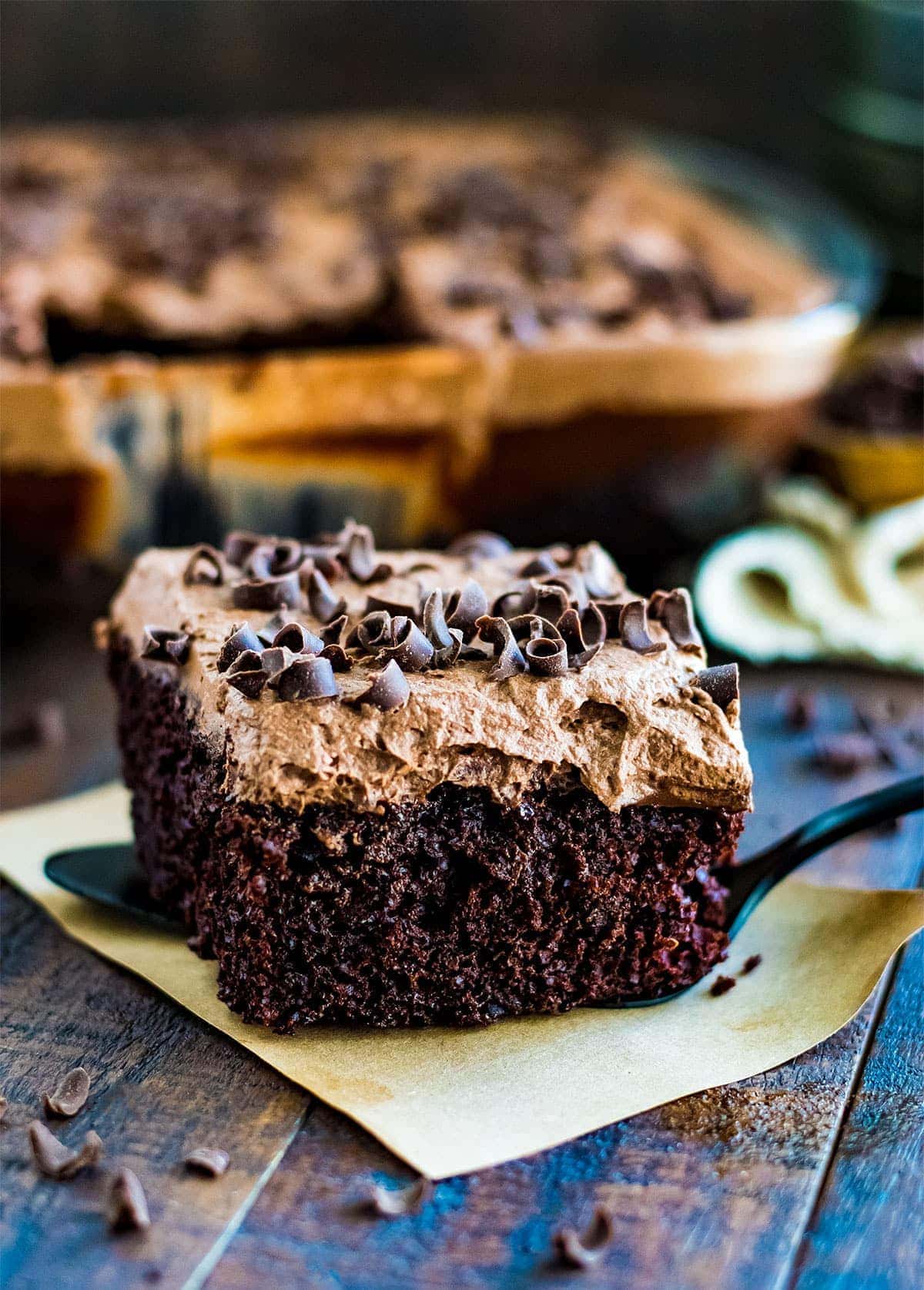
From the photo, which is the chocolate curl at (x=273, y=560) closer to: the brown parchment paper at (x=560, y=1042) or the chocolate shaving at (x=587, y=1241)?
the brown parchment paper at (x=560, y=1042)

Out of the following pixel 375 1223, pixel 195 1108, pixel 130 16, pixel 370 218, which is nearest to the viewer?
pixel 375 1223

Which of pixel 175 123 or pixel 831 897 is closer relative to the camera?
pixel 831 897

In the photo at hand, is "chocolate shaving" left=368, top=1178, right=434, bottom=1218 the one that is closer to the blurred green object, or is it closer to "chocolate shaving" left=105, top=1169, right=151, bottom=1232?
"chocolate shaving" left=105, top=1169, right=151, bottom=1232

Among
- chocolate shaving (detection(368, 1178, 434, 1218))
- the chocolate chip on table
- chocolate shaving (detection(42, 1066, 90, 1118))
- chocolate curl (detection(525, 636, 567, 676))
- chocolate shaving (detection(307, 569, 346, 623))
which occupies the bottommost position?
the chocolate chip on table

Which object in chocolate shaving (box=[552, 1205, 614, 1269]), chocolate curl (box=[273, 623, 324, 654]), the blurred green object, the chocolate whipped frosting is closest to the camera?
chocolate shaving (box=[552, 1205, 614, 1269])

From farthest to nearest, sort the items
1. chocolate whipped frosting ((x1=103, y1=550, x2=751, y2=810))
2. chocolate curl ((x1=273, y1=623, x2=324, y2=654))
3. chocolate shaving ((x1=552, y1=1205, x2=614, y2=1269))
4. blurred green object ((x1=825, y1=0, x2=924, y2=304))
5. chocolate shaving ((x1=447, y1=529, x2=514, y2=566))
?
blurred green object ((x1=825, y1=0, x2=924, y2=304)) → chocolate shaving ((x1=447, y1=529, x2=514, y2=566)) → chocolate curl ((x1=273, y1=623, x2=324, y2=654)) → chocolate whipped frosting ((x1=103, y1=550, x2=751, y2=810)) → chocolate shaving ((x1=552, y1=1205, x2=614, y2=1269))

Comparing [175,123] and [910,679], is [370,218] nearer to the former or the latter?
[175,123]

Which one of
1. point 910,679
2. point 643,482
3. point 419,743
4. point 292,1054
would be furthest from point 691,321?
point 292,1054

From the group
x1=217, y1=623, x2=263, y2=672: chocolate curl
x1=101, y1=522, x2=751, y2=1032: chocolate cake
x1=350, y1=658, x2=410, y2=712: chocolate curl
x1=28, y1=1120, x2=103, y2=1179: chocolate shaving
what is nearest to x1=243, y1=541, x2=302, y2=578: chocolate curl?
x1=101, y1=522, x2=751, y2=1032: chocolate cake
